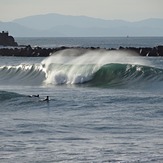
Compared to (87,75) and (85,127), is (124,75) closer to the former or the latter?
(87,75)

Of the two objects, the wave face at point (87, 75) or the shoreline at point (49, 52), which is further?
the shoreline at point (49, 52)

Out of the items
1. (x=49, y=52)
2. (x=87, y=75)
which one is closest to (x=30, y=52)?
(x=49, y=52)

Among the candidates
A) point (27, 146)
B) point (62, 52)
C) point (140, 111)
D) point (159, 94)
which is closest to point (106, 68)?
point (159, 94)

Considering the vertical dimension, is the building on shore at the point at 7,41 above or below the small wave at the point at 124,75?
above

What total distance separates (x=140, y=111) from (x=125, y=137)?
499 cm

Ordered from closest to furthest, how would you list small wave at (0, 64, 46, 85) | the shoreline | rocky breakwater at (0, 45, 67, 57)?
small wave at (0, 64, 46, 85)
the shoreline
rocky breakwater at (0, 45, 67, 57)

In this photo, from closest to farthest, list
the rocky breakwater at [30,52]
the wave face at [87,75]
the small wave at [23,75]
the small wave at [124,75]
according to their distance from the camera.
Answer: the small wave at [124,75] → the wave face at [87,75] → the small wave at [23,75] → the rocky breakwater at [30,52]

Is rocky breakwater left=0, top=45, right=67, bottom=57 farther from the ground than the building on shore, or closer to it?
closer to it

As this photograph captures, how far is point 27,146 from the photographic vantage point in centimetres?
1341

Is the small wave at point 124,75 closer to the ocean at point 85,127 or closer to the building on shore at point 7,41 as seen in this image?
the ocean at point 85,127

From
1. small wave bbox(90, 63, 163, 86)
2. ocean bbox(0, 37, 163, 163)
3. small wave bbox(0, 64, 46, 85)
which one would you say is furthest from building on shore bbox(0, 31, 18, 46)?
ocean bbox(0, 37, 163, 163)

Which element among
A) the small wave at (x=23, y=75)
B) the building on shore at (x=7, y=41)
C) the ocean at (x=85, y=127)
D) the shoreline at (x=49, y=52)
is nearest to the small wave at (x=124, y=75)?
the ocean at (x=85, y=127)

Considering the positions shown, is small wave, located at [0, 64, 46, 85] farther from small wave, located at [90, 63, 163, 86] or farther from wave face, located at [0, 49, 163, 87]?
small wave, located at [90, 63, 163, 86]

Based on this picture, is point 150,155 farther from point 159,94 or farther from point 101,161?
point 159,94
